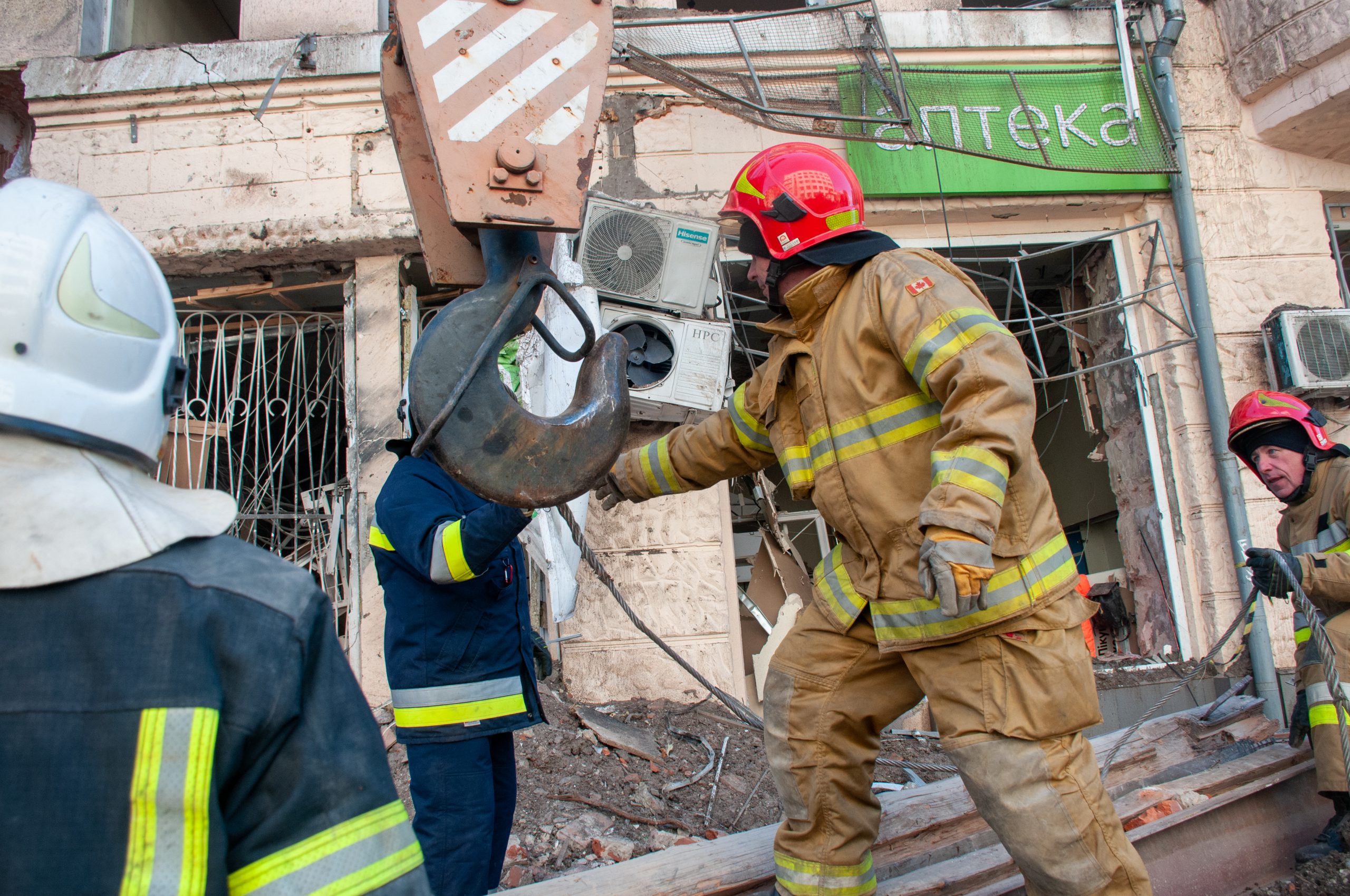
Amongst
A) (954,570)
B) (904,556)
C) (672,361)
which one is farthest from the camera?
(672,361)

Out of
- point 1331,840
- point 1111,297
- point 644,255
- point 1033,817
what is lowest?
point 1331,840

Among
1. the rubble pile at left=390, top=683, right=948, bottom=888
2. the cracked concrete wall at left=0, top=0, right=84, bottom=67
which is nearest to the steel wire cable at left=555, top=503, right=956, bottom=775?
the rubble pile at left=390, top=683, right=948, bottom=888

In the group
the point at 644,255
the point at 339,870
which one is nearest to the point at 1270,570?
the point at 644,255

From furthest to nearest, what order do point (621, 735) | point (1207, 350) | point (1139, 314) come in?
point (1139, 314) → point (1207, 350) → point (621, 735)

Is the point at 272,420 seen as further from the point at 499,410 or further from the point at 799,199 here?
the point at 499,410

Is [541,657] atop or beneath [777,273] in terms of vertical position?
beneath

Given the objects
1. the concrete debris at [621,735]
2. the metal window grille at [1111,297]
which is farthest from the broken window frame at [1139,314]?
the concrete debris at [621,735]

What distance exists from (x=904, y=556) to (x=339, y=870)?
1519mm

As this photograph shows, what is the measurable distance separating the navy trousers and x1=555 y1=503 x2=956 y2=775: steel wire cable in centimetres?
76

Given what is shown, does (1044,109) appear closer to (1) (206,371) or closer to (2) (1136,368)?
(2) (1136,368)

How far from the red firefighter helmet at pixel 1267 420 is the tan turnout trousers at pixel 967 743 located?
246cm

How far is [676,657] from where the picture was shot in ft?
11.5

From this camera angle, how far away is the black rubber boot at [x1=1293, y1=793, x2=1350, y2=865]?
128 inches

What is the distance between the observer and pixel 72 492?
0.88m
